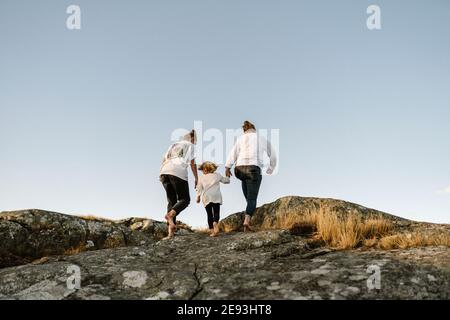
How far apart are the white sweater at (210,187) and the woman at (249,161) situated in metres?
0.27

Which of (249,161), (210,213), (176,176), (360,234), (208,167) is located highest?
(249,161)

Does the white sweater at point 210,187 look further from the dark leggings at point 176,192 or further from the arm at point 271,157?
the arm at point 271,157

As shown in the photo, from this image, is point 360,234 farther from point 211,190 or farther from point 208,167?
point 208,167

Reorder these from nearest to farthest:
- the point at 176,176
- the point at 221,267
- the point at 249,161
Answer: the point at 221,267, the point at 176,176, the point at 249,161

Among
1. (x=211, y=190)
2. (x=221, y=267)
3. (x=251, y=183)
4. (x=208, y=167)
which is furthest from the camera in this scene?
(x=208, y=167)

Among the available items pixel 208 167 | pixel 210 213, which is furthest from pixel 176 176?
pixel 210 213

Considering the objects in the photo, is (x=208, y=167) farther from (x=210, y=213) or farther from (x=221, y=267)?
(x=221, y=267)

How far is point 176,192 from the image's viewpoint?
754cm

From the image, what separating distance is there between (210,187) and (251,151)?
1.19 m

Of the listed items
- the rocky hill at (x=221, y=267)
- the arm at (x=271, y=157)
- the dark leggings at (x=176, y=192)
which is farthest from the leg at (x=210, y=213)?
the arm at (x=271, y=157)

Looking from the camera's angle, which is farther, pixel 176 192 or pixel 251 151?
pixel 251 151

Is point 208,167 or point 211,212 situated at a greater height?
point 208,167

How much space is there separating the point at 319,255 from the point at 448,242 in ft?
6.46
